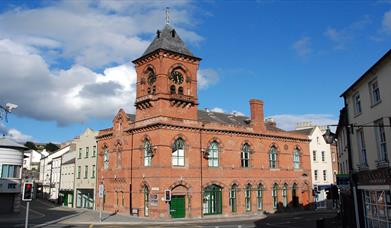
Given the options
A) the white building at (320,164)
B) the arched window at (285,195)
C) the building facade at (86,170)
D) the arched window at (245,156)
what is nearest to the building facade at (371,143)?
the arched window at (245,156)

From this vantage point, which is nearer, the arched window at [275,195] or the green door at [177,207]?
the green door at [177,207]

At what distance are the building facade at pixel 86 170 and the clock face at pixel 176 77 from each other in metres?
16.1

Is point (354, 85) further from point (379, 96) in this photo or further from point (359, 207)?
point (359, 207)

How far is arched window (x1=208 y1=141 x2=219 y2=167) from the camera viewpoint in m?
41.6

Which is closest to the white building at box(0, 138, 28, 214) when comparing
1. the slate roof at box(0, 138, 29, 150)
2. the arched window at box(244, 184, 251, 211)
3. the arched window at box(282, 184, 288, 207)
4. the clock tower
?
the slate roof at box(0, 138, 29, 150)

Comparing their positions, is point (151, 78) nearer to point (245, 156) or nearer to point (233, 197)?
point (245, 156)

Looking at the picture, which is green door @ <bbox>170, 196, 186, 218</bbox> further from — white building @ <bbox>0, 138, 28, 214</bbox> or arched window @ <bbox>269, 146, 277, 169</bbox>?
white building @ <bbox>0, 138, 28, 214</bbox>

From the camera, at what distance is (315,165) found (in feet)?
183

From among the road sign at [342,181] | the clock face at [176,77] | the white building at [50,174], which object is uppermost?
the clock face at [176,77]

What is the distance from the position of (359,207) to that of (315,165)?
33.0 meters

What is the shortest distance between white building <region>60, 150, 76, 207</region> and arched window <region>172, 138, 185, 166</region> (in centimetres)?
2367

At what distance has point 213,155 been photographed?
42031 mm

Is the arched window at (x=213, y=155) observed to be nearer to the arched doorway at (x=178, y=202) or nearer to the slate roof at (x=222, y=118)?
the slate roof at (x=222, y=118)

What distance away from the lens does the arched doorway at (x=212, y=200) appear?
133 feet
